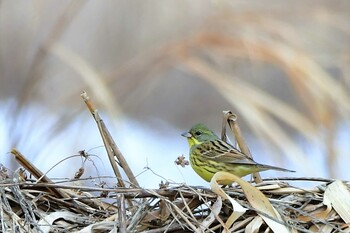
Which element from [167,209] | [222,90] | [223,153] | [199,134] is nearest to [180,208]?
[167,209]

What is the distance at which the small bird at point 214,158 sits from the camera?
4.77 feet

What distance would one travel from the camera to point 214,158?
5.29 ft

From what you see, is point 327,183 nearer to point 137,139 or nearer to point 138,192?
point 138,192

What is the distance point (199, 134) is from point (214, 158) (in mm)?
182

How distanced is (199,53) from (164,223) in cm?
103

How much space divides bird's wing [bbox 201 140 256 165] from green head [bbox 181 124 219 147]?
0.03 meters

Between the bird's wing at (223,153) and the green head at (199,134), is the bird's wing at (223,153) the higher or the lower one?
the lower one

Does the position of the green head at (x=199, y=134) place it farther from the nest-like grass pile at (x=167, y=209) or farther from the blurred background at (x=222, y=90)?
the nest-like grass pile at (x=167, y=209)

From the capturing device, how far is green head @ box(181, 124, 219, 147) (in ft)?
5.76

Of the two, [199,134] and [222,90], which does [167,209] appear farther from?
[222,90]

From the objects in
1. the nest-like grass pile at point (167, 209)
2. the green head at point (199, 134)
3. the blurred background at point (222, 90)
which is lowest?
the nest-like grass pile at point (167, 209)

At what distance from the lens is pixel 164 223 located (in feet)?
3.63

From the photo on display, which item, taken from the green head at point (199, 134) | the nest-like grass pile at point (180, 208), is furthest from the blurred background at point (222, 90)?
the nest-like grass pile at point (180, 208)

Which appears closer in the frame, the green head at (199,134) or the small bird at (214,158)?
the small bird at (214,158)
